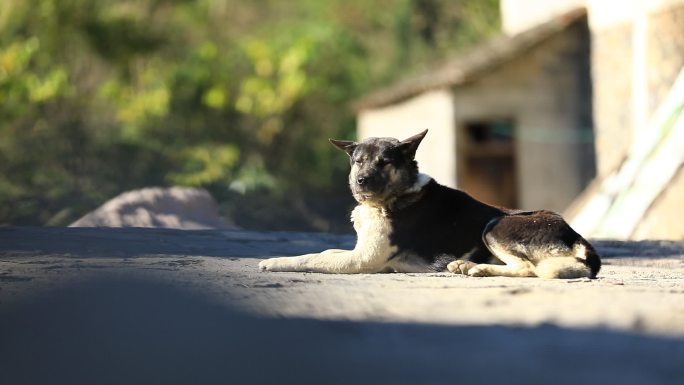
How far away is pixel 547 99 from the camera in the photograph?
22922mm

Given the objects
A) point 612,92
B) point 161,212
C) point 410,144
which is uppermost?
point 612,92

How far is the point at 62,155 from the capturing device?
2470 centimetres

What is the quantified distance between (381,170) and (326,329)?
8.53ft

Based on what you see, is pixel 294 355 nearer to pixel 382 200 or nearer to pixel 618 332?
pixel 618 332

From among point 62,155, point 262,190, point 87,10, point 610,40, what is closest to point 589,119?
point 610,40

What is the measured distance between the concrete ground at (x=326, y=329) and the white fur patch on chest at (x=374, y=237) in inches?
19.4

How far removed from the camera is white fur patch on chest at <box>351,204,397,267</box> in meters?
7.37

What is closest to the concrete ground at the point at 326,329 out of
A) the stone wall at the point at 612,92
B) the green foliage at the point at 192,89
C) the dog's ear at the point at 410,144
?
the dog's ear at the point at 410,144

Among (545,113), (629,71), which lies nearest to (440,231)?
(629,71)

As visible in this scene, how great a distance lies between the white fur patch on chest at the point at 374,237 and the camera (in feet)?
24.2

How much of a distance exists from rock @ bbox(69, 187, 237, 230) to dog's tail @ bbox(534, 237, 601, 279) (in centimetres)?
500

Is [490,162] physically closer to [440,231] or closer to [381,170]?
[440,231]

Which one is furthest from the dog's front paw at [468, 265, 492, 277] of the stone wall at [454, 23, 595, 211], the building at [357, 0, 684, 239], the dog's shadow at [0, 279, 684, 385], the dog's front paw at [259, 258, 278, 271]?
the stone wall at [454, 23, 595, 211]

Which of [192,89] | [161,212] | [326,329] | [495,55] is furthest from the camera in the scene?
[192,89]
